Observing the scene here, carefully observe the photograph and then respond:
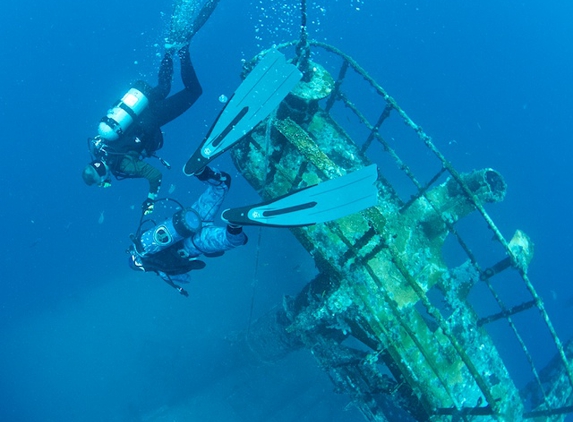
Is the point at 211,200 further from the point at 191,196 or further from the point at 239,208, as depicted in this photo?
the point at 191,196

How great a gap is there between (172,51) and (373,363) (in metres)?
7.51

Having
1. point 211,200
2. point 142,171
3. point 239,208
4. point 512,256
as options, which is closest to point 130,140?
point 142,171

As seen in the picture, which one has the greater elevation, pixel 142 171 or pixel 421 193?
pixel 142 171

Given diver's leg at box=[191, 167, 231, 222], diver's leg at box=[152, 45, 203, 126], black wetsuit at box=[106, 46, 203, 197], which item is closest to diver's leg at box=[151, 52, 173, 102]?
black wetsuit at box=[106, 46, 203, 197]

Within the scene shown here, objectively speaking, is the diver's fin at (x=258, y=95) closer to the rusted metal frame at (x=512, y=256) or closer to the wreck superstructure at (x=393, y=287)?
the wreck superstructure at (x=393, y=287)

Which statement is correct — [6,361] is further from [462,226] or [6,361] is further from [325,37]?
[325,37]

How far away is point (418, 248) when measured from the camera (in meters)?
5.96

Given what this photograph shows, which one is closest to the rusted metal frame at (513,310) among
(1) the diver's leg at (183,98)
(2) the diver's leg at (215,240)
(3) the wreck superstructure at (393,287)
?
(3) the wreck superstructure at (393,287)

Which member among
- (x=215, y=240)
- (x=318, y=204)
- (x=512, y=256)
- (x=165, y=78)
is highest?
(x=165, y=78)

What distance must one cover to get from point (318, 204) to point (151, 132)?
4.19 meters

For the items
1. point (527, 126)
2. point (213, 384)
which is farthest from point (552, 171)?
point (213, 384)

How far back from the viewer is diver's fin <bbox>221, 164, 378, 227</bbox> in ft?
11.7

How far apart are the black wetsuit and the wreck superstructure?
1.60 metres

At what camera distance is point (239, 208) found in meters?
3.76
